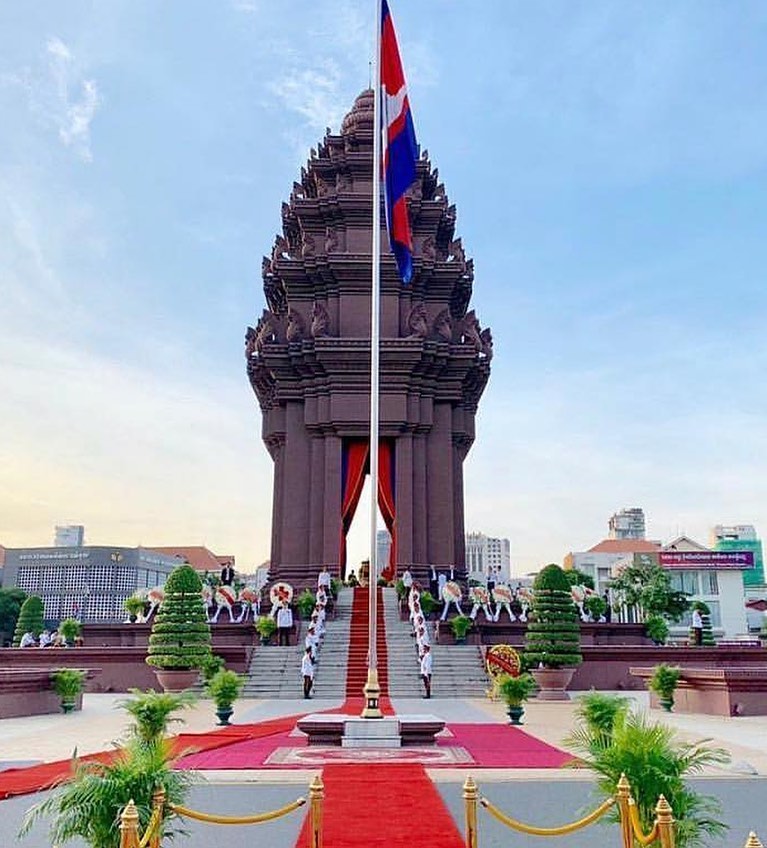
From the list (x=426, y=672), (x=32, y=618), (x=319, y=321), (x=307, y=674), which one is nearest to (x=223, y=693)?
(x=307, y=674)

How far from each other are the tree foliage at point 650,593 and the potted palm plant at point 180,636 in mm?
41875

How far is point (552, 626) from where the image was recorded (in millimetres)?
24531

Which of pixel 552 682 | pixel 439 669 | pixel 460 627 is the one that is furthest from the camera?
pixel 460 627

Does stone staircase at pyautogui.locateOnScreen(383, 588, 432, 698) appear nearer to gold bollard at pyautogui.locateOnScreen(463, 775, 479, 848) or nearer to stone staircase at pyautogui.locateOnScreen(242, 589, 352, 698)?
stone staircase at pyautogui.locateOnScreen(242, 589, 352, 698)

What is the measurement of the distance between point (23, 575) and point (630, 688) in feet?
322

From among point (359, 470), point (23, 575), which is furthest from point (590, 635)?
point (23, 575)

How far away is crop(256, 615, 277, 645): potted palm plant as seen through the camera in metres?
28.8

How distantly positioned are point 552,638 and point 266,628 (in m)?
9.56

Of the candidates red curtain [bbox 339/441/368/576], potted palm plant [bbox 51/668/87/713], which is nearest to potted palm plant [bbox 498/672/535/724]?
potted palm plant [bbox 51/668/87/713]

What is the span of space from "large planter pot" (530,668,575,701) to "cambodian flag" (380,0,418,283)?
41.7ft

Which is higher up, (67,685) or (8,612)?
(8,612)

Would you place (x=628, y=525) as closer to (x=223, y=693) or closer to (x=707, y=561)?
(x=707, y=561)

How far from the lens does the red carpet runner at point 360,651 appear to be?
82.8 feet

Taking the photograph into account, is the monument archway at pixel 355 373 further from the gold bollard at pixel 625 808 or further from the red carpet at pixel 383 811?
the gold bollard at pixel 625 808
